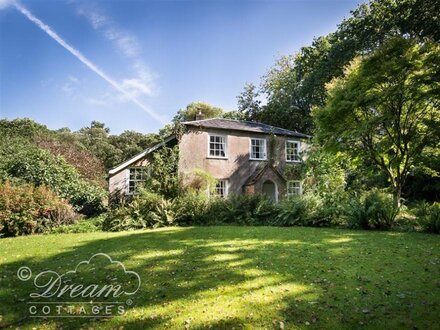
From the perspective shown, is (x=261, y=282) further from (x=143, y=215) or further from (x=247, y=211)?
(x=143, y=215)

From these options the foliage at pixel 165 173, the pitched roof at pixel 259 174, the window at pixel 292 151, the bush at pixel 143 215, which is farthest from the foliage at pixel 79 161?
the window at pixel 292 151

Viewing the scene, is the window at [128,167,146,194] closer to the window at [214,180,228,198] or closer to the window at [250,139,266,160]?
the window at [214,180,228,198]

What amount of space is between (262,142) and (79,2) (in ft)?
50.3

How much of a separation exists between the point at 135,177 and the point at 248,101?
2497cm

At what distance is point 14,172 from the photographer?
1650 cm

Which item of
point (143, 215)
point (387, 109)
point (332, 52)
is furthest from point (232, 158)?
point (332, 52)

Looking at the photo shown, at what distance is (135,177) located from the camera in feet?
58.5

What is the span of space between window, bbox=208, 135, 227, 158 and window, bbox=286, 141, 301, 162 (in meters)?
5.67

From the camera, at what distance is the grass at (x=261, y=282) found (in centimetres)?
388

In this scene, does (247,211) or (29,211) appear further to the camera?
(247,211)

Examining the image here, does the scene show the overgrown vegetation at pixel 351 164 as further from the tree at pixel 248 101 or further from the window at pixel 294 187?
the tree at pixel 248 101

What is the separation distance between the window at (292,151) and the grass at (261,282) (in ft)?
44.0

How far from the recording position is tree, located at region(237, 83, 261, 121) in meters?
38.1

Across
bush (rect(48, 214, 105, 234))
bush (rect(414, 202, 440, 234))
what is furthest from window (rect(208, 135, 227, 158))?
bush (rect(414, 202, 440, 234))
